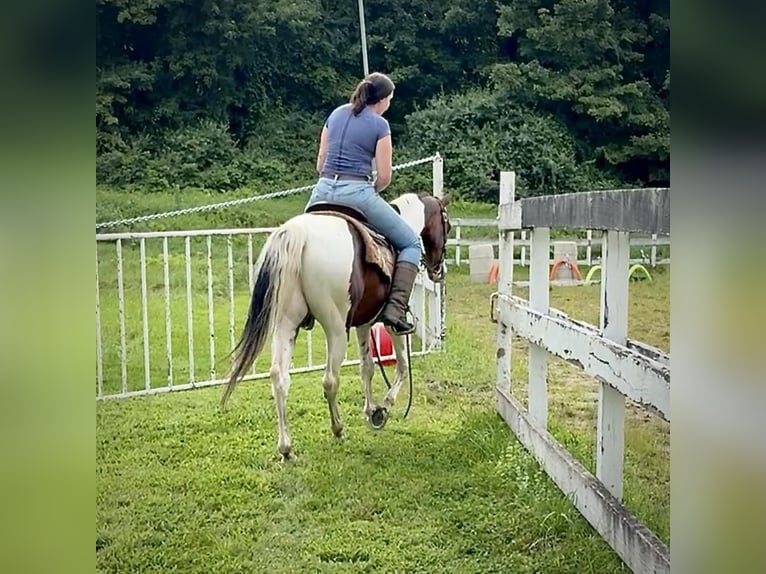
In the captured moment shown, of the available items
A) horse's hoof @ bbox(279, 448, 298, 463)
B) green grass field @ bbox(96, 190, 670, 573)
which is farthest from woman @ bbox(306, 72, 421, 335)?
horse's hoof @ bbox(279, 448, 298, 463)

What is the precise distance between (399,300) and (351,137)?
37 cm

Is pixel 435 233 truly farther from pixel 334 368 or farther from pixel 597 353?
pixel 597 353

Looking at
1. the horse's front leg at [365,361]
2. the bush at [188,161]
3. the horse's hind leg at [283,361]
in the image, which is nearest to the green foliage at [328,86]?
the bush at [188,161]

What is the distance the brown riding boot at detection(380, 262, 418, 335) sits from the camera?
1.77m

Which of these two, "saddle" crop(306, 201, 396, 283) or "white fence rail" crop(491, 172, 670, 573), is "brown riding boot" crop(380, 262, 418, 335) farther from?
"white fence rail" crop(491, 172, 670, 573)

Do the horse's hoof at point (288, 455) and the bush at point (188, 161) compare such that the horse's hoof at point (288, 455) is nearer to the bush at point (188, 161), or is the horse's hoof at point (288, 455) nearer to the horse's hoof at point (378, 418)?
the horse's hoof at point (378, 418)

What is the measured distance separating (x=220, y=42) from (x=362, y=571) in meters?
1.00

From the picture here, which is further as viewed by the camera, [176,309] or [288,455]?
[176,309]

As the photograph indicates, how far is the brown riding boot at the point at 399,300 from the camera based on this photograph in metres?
1.77

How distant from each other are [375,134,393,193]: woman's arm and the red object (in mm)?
307

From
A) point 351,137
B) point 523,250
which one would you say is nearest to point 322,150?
point 351,137

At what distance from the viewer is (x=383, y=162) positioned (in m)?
1.63
